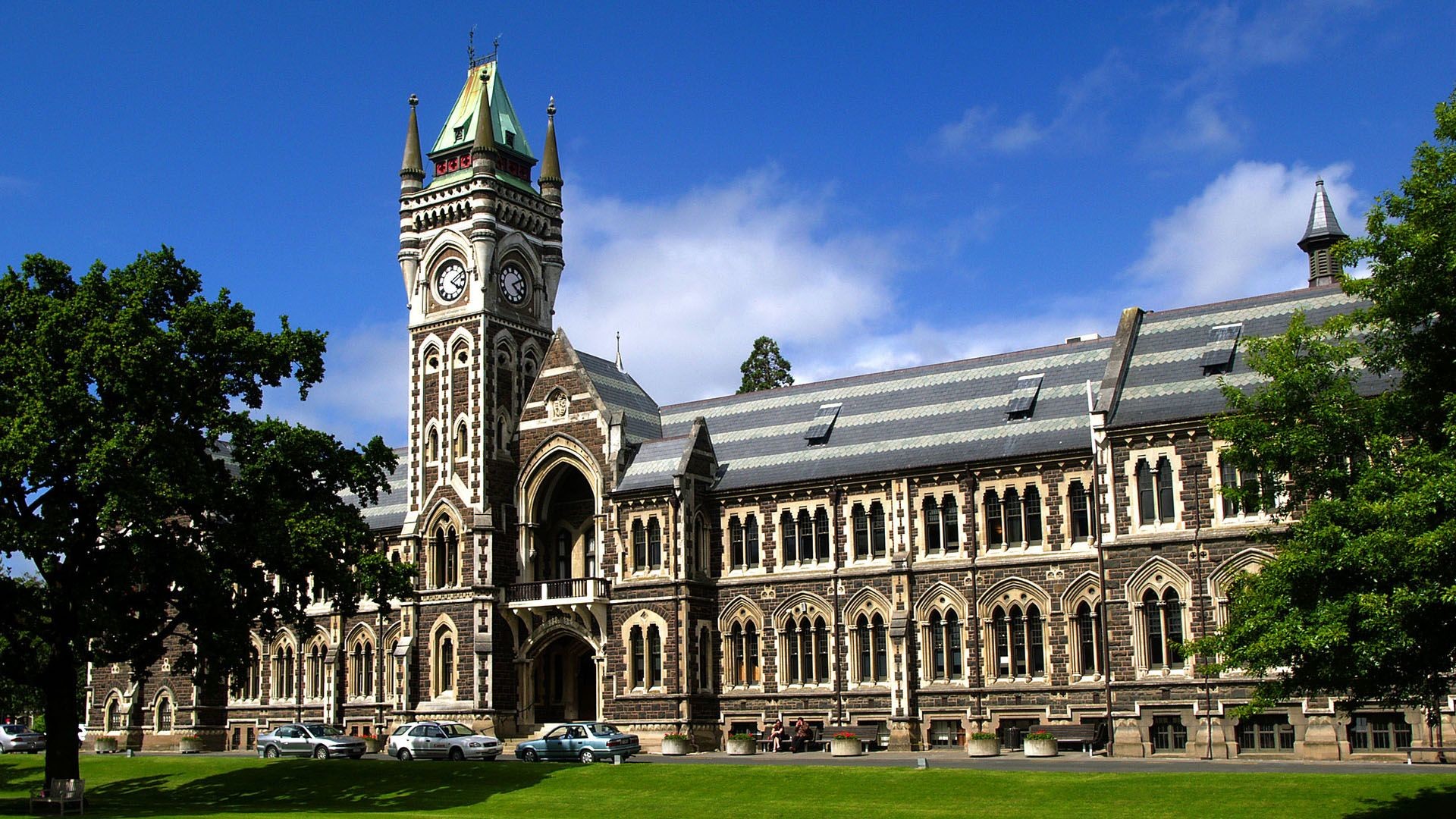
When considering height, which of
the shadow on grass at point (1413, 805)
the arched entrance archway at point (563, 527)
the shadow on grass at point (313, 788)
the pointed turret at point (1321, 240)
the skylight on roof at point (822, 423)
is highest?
the pointed turret at point (1321, 240)

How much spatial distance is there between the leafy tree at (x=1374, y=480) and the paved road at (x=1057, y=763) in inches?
361

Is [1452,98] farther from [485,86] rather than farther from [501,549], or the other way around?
[485,86]

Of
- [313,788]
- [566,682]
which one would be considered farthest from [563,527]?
[313,788]

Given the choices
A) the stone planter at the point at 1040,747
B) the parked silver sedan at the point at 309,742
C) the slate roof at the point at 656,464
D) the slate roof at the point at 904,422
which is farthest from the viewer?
the slate roof at the point at 656,464

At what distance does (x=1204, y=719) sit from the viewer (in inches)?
1756

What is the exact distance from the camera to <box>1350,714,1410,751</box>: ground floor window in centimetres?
4184

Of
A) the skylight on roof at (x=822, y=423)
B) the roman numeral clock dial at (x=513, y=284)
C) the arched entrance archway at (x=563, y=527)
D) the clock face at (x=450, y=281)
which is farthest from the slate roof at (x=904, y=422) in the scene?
the clock face at (x=450, y=281)

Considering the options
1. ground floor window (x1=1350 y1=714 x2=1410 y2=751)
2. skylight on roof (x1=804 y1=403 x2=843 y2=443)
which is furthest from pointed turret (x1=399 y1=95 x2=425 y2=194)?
ground floor window (x1=1350 y1=714 x2=1410 y2=751)

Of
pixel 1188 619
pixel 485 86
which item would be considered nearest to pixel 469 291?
pixel 485 86

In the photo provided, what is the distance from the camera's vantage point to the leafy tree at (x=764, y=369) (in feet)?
269

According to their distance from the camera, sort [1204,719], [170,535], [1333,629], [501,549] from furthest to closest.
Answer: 1. [501,549]
2. [1204,719]
3. [170,535]
4. [1333,629]

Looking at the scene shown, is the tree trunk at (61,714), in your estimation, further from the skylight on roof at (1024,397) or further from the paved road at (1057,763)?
the skylight on roof at (1024,397)

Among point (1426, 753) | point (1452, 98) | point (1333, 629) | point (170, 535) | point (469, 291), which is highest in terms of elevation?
point (469, 291)

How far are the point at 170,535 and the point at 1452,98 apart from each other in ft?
107
